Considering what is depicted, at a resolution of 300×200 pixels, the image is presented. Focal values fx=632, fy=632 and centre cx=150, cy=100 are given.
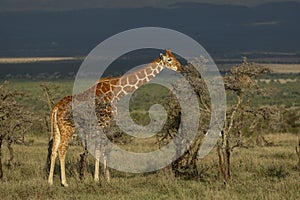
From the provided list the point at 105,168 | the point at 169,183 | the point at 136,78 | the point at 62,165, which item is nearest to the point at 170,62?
the point at 136,78

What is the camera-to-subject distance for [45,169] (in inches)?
661

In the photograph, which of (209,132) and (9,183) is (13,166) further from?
(209,132)

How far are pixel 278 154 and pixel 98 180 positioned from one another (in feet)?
25.5

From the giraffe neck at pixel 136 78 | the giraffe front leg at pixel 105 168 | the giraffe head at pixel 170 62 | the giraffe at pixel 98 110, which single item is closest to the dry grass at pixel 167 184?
the giraffe front leg at pixel 105 168

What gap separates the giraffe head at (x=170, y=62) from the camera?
15312 mm

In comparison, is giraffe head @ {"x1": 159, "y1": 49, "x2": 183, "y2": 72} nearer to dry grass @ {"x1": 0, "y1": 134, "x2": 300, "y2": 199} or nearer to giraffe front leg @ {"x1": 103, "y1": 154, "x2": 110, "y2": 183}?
dry grass @ {"x1": 0, "y1": 134, "x2": 300, "y2": 199}

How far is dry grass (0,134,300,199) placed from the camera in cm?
1285

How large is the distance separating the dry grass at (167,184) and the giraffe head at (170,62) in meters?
2.55

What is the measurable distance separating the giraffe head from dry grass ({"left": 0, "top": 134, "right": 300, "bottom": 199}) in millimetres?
2550

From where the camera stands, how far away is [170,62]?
15.5m

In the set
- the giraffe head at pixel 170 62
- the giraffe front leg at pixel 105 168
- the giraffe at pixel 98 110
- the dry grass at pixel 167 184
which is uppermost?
the giraffe head at pixel 170 62

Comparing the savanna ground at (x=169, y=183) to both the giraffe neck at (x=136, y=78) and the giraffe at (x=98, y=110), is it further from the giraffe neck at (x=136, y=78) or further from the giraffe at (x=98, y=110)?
the giraffe neck at (x=136, y=78)

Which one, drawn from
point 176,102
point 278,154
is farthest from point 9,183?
point 278,154

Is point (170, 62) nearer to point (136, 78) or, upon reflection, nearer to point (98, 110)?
point (136, 78)
